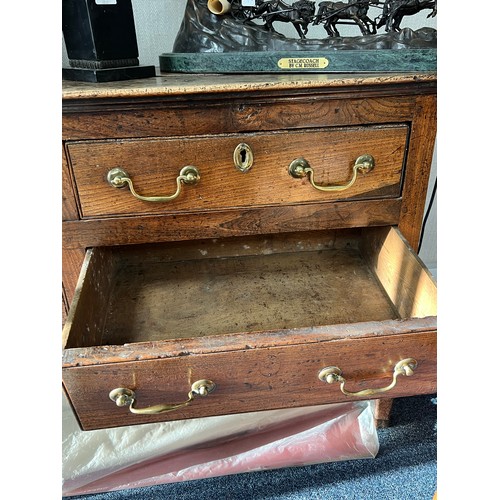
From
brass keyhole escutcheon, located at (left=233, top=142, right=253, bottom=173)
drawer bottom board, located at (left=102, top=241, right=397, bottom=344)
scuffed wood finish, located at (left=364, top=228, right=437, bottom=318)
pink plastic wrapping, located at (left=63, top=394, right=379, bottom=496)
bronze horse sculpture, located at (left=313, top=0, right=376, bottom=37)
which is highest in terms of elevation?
bronze horse sculpture, located at (left=313, top=0, right=376, bottom=37)

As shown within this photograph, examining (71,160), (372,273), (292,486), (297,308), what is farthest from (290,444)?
(71,160)

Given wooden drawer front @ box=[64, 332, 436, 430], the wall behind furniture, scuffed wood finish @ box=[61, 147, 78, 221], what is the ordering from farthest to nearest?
the wall behind furniture
scuffed wood finish @ box=[61, 147, 78, 221]
wooden drawer front @ box=[64, 332, 436, 430]

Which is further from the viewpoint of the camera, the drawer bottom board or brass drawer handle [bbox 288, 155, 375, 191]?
the drawer bottom board

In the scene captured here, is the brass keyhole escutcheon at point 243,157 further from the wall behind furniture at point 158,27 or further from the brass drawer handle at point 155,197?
the wall behind furniture at point 158,27

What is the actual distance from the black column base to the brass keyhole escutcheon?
218 millimetres

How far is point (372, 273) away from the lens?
92 cm

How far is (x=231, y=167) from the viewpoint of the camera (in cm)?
68

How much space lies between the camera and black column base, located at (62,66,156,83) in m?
0.69

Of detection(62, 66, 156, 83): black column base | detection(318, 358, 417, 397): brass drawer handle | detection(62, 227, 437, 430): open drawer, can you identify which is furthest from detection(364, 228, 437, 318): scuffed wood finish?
detection(62, 66, 156, 83): black column base

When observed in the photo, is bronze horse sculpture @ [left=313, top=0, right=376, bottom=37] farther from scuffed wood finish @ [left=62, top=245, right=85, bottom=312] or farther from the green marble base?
scuffed wood finish @ [left=62, top=245, right=85, bottom=312]

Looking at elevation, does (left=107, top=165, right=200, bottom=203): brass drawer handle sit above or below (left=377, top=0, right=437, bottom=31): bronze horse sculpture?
below

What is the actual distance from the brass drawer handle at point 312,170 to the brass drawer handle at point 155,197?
14 centimetres

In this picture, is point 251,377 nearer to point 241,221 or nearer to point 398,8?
point 241,221

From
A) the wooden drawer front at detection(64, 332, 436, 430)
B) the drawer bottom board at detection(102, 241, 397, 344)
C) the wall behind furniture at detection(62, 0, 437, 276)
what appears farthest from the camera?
the wall behind furniture at detection(62, 0, 437, 276)
